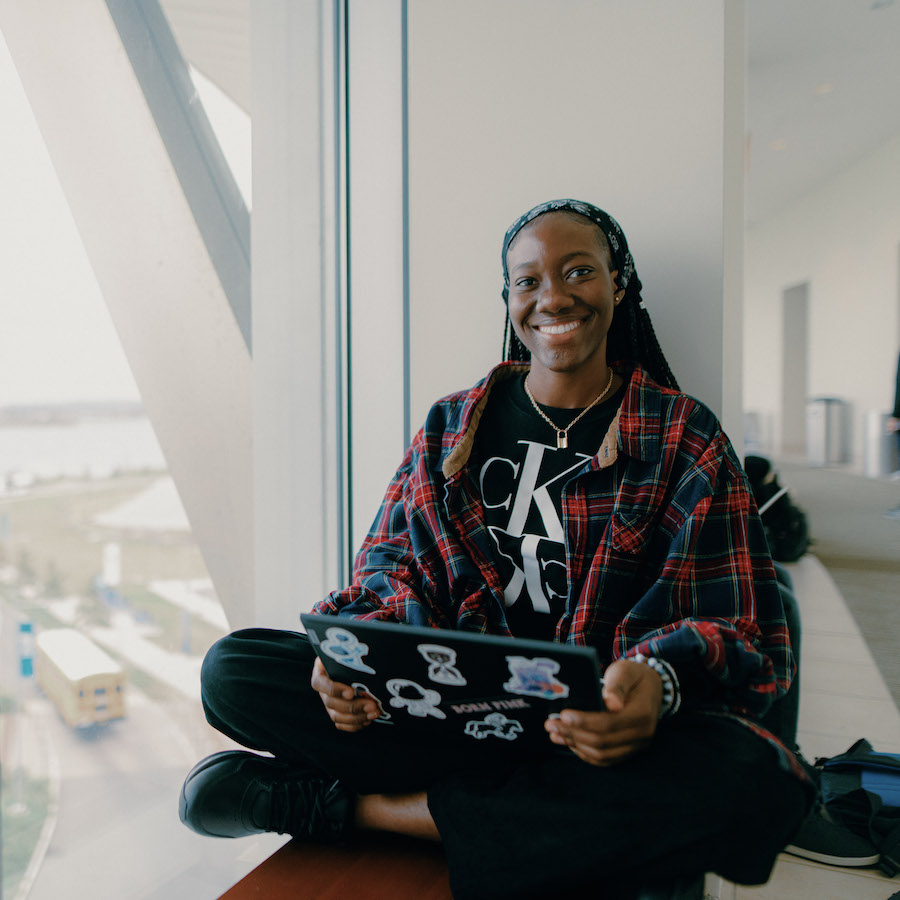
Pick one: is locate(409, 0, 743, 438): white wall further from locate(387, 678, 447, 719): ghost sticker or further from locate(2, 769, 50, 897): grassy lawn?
locate(2, 769, 50, 897): grassy lawn

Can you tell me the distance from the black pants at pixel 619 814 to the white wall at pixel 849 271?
770 centimetres

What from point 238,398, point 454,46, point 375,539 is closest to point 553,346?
point 375,539

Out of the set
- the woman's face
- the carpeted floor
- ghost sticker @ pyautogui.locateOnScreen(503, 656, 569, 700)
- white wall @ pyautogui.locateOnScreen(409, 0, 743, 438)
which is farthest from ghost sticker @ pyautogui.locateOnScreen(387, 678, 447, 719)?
the carpeted floor

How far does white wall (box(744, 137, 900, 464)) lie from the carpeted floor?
1613mm

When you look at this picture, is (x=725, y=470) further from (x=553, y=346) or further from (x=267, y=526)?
(x=267, y=526)

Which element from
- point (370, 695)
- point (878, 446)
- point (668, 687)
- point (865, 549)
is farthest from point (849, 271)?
point (370, 695)

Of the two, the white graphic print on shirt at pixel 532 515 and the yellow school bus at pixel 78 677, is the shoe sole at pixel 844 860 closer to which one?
the white graphic print on shirt at pixel 532 515

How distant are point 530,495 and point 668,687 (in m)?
0.39

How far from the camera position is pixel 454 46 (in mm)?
1587

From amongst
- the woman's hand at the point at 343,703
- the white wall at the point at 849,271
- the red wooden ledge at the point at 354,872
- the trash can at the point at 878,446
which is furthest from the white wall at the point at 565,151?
the white wall at the point at 849,271

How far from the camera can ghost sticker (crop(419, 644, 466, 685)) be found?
2.73 feet

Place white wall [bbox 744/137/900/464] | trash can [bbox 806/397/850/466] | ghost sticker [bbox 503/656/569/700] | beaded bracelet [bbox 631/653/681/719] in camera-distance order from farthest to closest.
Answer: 1. trash can [bbox 806/397/850/466]
2. white wall [bbox 744/137/900/464]
3. beaded bracelet [bbox 631/653/681/719]
4. ghost sticker [bbox 503/656/569/700]

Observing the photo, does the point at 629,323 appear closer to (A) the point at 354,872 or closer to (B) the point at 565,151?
(B) the point at 565,151

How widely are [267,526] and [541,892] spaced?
1081mm
